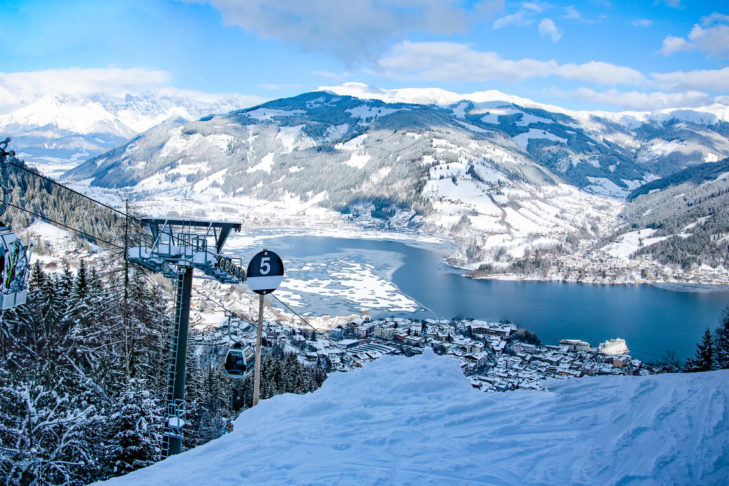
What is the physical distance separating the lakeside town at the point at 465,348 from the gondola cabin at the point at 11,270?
45.1 feet

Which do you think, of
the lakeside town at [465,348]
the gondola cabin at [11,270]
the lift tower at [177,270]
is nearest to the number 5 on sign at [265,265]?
the lift tower at [177,270]

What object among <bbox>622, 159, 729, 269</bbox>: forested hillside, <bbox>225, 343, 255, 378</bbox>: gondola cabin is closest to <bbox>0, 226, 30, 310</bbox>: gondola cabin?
<bbox>225, 343, 255, 378</bbox>: gondola cabin

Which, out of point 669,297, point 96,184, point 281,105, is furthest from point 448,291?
point 281,105

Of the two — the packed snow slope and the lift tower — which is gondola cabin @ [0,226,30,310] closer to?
the lift tower

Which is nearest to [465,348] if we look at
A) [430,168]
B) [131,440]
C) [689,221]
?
[131,440]

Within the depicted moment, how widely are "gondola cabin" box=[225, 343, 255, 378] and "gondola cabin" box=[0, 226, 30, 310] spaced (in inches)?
86.9

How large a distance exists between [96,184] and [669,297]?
126 m

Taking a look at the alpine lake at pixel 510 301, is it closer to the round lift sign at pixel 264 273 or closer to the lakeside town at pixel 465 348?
the lakeside town at pixel 465 348

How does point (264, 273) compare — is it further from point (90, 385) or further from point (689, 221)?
point (689, 221)

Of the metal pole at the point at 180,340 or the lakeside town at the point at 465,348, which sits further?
the lakeside town at the point at 465,348

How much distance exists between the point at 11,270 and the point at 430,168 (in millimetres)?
94272

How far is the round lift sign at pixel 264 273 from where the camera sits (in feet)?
17.8

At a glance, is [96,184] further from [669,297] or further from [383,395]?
[383,395]

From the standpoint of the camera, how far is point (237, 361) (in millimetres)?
5738
